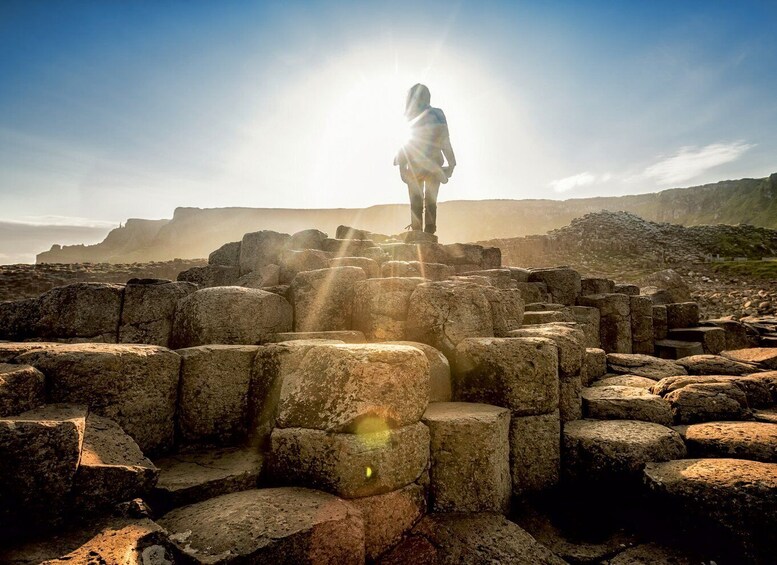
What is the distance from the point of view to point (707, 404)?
4.17 meters

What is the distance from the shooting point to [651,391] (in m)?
4.76

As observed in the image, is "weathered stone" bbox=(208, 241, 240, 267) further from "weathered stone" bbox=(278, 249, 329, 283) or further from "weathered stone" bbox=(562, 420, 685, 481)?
"weathered stone" bbox=(562, 420, 685, 481)

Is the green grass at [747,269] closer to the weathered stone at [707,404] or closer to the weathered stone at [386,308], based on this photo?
the weathered stone at [707,404]

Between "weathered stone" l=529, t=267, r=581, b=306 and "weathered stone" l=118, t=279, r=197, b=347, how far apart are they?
8563 mm

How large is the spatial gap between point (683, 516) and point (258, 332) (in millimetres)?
4030

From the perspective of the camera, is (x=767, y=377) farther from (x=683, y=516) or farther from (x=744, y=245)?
(x=744, y=245)

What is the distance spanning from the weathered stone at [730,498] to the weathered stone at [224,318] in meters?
3.86

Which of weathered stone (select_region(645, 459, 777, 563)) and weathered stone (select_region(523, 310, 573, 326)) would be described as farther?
weathered stone (select_region(523, 310, 573, 326))

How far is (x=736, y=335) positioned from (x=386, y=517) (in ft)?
39.9

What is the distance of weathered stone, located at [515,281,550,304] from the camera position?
9359mm

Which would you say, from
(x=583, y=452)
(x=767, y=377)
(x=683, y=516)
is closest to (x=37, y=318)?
(x=583, y=452)

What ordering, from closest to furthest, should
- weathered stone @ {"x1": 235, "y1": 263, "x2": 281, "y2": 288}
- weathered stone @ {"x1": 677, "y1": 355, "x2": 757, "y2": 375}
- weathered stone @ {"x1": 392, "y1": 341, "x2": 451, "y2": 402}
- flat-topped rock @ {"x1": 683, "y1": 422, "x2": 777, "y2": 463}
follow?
flat-topped rock @ {"x1": 683, "y1": 422, "x2": 777, "y2": 463} < weathered stone @ {"x1": 392, "y1": 341, "x2": 451, "y2": 402} < weathered stone @ {"x1": 677, "y1": 355, "x2": 757, "y2": 375} < weathered stone @ {"x1": 235, "y1": 263, "x2": 281, "y2": 288}

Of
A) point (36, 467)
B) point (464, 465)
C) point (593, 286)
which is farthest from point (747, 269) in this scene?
point (36, 467)

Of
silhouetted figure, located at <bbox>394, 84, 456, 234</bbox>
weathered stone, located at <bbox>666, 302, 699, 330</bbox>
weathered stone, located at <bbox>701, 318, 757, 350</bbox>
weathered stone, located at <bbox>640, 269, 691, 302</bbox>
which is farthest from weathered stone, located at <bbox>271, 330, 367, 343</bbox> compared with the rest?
weathered stone, located at <bbox>640, 269, 691, 302</bbox>
